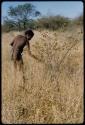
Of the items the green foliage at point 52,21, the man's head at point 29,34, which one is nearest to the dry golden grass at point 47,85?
the man's head at point 29,34

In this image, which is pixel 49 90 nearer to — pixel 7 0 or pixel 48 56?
pixel 48 56

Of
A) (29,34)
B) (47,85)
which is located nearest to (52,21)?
(29,34)

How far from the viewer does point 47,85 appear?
206 inches

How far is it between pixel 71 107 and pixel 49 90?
391mm

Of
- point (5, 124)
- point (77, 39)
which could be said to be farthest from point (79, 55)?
point (5, 124)

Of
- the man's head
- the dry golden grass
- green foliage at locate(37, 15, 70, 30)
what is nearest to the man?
the man's head

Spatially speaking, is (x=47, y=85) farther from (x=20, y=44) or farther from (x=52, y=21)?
(x=52, y=21)

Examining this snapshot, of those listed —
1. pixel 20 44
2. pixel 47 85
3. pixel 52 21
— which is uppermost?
pixel 52 21

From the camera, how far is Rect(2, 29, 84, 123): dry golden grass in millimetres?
4832

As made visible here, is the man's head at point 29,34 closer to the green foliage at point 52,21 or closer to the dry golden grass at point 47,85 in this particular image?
the dry golden grass at point 47,85

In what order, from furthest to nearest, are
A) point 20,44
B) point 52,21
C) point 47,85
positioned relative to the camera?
point 52,21
point 20,44
point 47,85

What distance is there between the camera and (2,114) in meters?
4.88

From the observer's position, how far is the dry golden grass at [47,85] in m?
4.83

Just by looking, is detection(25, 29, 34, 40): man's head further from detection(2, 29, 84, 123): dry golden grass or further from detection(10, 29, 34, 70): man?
detection(2, 29, 84, 123): dry golden grass
